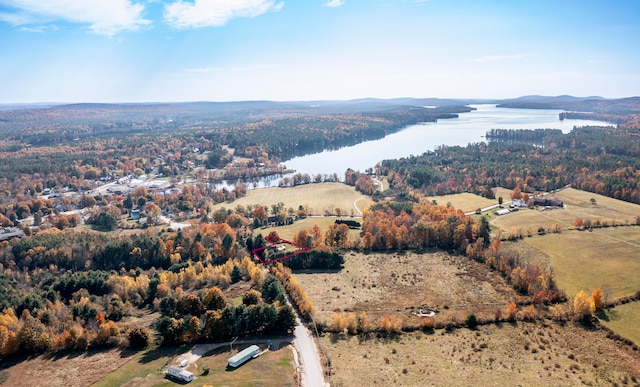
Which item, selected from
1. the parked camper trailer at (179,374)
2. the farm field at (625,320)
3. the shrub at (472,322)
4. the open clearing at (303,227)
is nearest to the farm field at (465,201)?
the open clearing at (303,227)

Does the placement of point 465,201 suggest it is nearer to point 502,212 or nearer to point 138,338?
point 502,212

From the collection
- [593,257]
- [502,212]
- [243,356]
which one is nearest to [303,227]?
[502,212]

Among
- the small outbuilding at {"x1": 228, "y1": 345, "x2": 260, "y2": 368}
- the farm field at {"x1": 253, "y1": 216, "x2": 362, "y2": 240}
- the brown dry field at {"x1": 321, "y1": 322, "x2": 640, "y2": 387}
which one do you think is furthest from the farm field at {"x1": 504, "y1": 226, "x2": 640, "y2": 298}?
the small outbuilding at {"x1": 228, "y1": 345, "x2": 260, "y2": 368}

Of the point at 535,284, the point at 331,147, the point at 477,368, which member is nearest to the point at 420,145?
the point at 331,147

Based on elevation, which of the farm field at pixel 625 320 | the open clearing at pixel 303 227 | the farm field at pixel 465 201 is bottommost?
the farm field at pixel 625 320

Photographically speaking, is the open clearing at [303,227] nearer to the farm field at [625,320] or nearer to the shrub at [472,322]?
the shrub at [472,322]

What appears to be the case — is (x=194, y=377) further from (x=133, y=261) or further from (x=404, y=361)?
(x=133, y=261)

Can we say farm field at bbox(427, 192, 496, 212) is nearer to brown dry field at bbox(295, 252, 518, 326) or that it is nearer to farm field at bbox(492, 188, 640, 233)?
farm field at bbox(492, 188, 640, 233)
